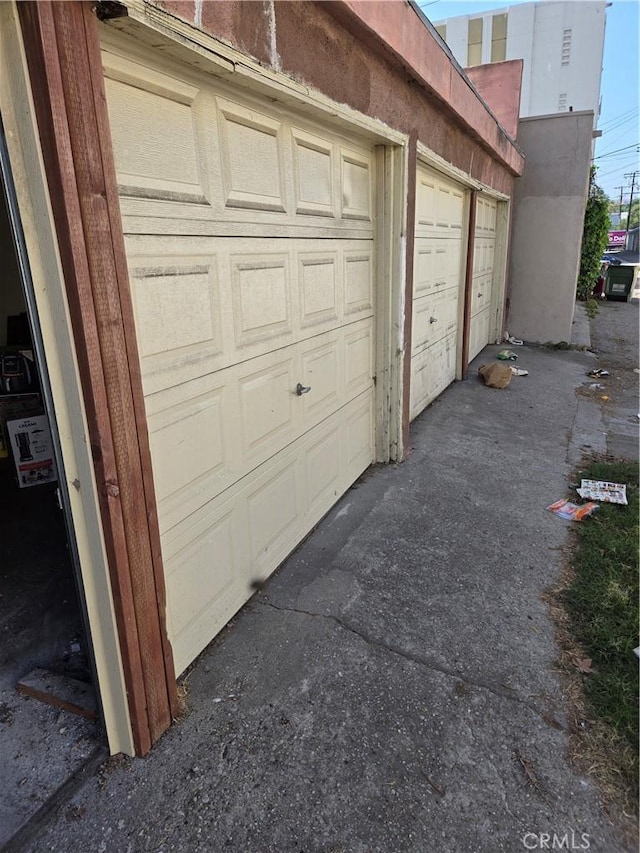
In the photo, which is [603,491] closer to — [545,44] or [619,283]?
[619,283]

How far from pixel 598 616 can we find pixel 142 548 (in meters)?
2.31

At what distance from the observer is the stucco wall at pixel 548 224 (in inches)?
368

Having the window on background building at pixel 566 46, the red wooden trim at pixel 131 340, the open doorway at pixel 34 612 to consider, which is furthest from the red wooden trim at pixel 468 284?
the window on background building at pixel 566 46

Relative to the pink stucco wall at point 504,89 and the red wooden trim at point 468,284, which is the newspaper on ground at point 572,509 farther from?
the pink stucco wall at point 504,89

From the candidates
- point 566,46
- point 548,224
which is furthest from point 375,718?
point 566,46

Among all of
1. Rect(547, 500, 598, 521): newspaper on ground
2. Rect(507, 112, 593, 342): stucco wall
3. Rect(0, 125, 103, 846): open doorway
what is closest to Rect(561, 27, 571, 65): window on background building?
Rect(507, 112, 593, 342): stucco wall

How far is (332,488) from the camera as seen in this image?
387 centimetres

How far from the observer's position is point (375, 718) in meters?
2.19

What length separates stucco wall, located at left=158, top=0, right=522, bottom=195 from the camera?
84.0 inches

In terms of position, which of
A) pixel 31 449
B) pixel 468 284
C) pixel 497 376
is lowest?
pixel 497 376

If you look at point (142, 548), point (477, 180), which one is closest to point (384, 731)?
point (142, 548)

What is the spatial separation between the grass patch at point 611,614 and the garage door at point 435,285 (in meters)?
2.52

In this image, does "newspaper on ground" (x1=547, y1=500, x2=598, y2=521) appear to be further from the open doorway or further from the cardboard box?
the cardboard box

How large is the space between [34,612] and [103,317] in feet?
6.43
